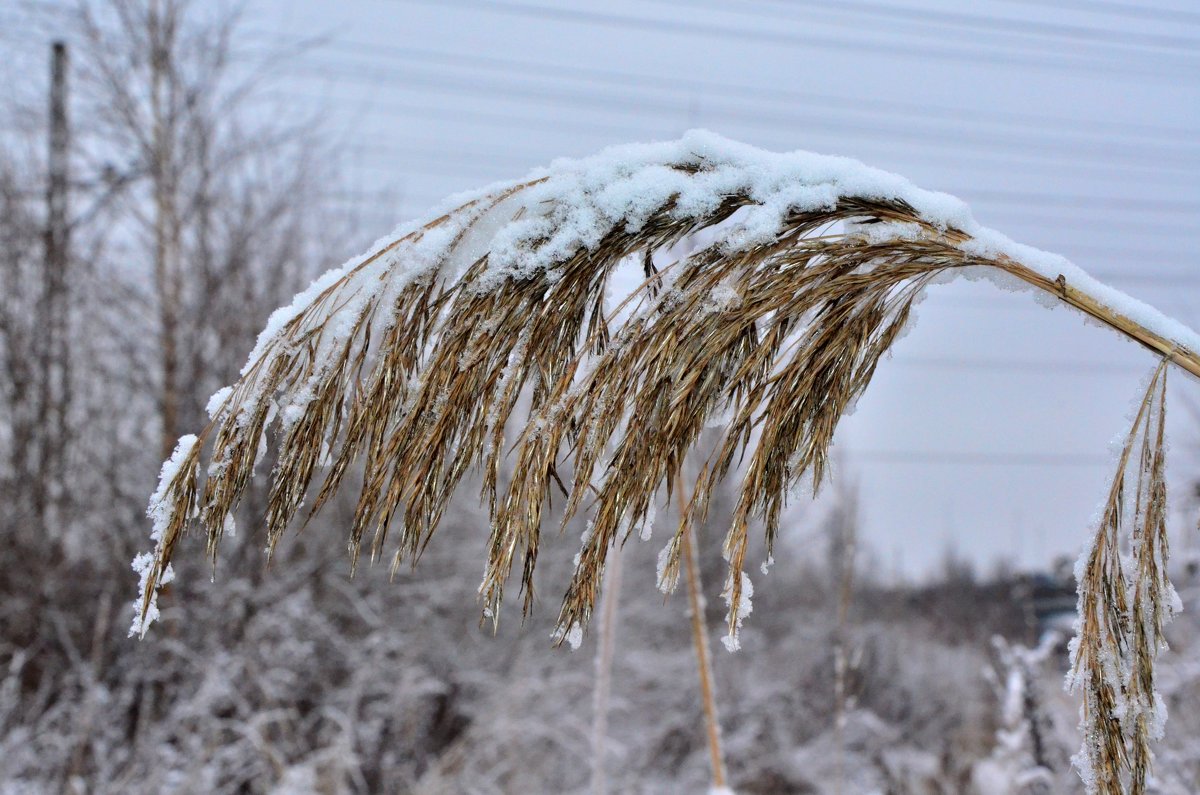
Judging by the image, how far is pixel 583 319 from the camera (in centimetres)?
120

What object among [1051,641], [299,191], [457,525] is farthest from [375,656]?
[1051,641]

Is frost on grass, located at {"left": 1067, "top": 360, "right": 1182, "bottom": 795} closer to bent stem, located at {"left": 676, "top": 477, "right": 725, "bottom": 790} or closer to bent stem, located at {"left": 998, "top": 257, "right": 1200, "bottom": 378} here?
bent stem, located at {"left": 998, "top": 257, "right": 1200, "bottom": 378}

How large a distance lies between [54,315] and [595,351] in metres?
8.82

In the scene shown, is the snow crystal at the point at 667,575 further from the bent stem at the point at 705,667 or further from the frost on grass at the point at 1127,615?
the bent stem at the point at 705,667

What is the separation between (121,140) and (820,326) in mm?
8638

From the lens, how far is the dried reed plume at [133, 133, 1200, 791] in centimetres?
112

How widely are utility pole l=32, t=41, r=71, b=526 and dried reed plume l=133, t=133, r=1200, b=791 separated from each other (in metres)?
8.18

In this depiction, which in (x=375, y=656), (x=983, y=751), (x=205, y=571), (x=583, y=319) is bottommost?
(x=983, y=751)

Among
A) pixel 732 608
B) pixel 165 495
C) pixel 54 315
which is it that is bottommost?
pixel 54 315

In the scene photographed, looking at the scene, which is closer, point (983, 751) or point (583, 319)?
point (583, 319)

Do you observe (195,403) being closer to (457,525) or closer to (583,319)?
(457,525)

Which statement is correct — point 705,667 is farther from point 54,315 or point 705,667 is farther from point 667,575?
point 54,315

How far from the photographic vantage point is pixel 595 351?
1.20 m

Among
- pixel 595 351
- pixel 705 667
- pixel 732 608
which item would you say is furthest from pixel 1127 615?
pixel 705 667
